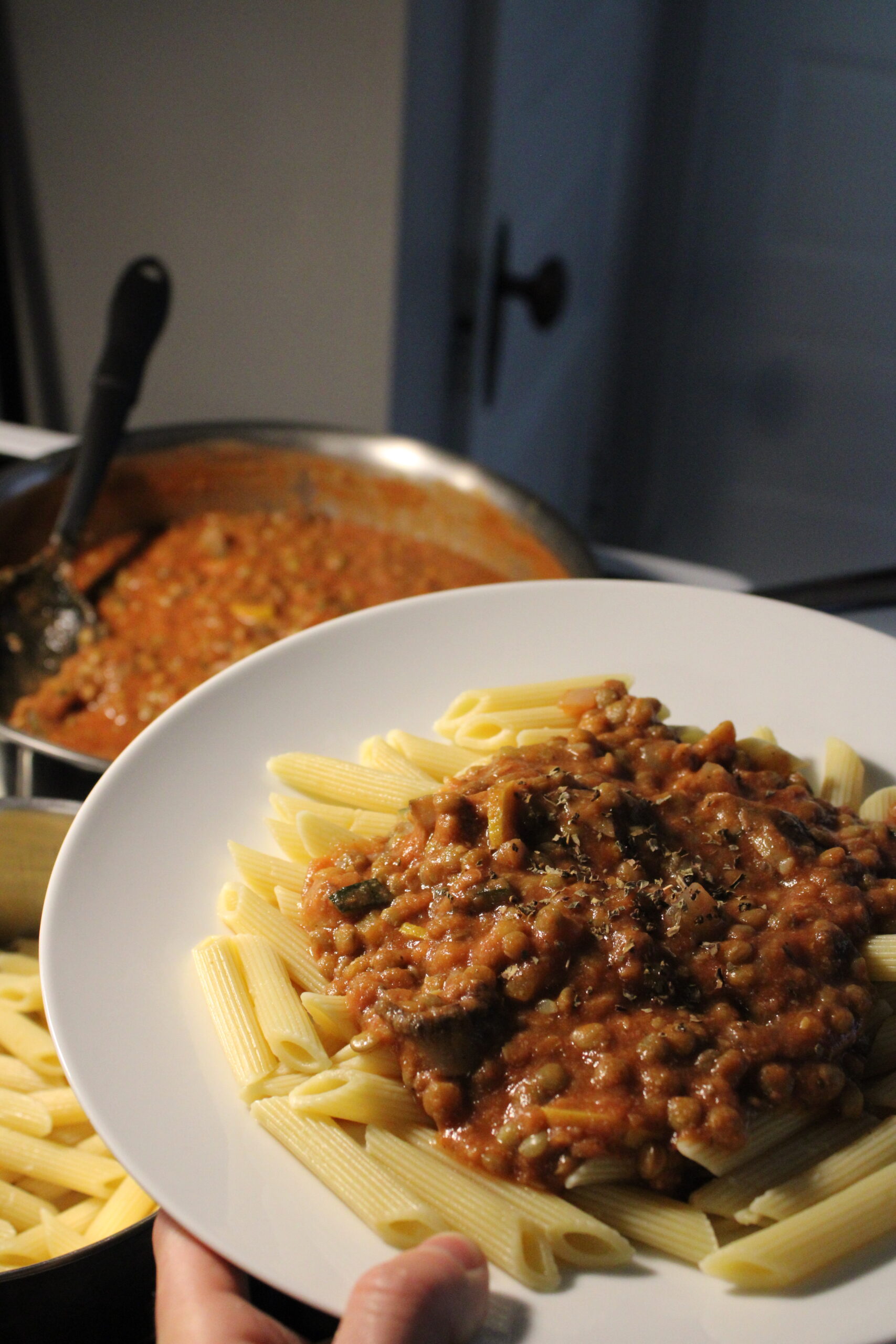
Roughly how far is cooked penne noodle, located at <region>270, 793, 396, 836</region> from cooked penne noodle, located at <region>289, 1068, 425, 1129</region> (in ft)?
1.37

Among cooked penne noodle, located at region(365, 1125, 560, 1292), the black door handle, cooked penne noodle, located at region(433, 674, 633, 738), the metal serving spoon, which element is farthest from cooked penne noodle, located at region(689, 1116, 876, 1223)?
the black door handle

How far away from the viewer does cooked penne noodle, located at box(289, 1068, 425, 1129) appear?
1.46m

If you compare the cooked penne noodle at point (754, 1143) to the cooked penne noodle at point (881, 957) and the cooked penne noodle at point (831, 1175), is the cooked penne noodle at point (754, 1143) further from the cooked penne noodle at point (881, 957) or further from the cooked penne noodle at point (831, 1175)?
the cooked penne noodle at point (881, 957)

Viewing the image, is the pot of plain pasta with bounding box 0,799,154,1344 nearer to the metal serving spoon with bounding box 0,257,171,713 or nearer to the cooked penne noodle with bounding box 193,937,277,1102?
the cooked penne noodle with bounding box 193,937,277,1102

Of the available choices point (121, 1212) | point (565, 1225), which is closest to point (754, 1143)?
point (565, 1225)

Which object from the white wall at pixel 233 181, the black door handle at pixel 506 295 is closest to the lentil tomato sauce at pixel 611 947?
the white wall at pixel 233 181

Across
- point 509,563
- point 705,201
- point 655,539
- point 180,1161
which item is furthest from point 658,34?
point 180,1161

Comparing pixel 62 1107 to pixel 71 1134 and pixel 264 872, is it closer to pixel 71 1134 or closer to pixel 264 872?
pixel 71 1134

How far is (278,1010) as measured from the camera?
1.56m

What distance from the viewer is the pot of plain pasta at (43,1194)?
5.04 feet

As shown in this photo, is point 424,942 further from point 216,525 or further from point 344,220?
point 344,220

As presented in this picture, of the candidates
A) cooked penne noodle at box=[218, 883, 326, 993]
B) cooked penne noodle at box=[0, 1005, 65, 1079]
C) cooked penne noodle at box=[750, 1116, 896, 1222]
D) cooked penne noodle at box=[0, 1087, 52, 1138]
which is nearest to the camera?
cooked penne noodle at box=[750, 1116, 896, 1222]

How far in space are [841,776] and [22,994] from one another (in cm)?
147

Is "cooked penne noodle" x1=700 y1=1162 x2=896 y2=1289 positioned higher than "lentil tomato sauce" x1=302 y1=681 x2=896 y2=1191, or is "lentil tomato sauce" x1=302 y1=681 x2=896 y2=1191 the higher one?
"lentil tomato sauce" x1=302 y1=681 x2=896 y2=1191
